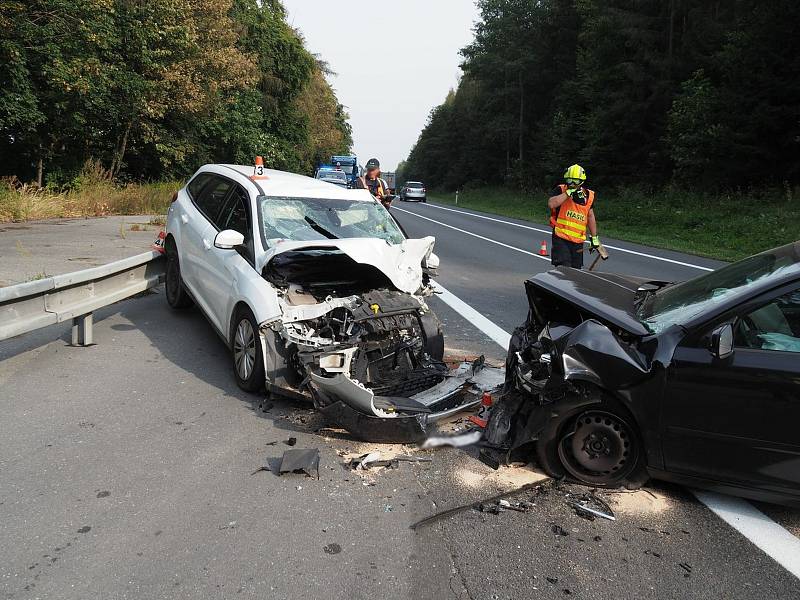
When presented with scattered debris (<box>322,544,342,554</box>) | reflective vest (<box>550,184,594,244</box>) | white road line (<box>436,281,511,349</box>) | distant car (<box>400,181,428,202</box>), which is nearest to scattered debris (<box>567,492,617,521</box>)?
scattered debris (<box>322,544,342,554</box>)

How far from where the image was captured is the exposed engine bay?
410 cm

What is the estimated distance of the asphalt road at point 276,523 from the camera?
2768mm

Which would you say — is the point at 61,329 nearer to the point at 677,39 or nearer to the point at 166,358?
the point at 166,358

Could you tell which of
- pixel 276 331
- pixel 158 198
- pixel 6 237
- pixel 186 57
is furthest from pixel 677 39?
pixel 276 331

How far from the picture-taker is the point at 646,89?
32.3 m

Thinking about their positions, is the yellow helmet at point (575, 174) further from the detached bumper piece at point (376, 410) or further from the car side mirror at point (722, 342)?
the car side mirror at point (722, 342)

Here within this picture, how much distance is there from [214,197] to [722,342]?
209 inches

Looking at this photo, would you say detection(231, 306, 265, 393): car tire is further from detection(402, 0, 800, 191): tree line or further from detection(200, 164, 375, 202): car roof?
detection(402, 0, 800, 191): tree line

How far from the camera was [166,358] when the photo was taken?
591 centimetres

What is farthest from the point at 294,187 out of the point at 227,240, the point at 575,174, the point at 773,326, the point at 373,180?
the point at 373,180

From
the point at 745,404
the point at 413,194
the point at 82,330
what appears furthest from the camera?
the point at 413,194

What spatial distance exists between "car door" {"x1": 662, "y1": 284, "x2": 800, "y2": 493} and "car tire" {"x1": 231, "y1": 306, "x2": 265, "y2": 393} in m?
2.88

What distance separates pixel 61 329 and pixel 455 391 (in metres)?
4.61

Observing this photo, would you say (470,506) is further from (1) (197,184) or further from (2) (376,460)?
(1) (197,184)
